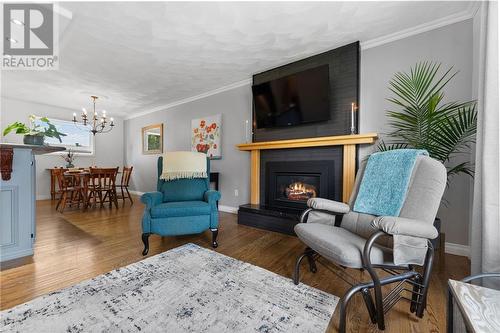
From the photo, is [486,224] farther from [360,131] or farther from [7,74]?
[7,74]

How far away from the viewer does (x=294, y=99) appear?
2.82 m

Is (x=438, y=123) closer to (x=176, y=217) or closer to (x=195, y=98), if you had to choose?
(x=176, y=217)

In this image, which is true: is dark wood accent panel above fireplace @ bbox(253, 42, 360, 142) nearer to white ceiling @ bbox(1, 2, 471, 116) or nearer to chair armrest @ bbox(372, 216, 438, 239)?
white ceiling @ bbox(1, 2, 471, 116)

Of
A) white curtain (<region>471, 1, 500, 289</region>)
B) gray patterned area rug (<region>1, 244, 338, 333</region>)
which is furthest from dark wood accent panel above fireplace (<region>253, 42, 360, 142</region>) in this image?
gray patterned area rug (<region>1, 244, 338, 333</region>)

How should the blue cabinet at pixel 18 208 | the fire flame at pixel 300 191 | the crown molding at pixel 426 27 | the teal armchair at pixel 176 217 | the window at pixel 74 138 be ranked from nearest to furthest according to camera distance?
the blue cabinet at pixel 18 208, the crown molding at pixel 426 27, the teal armchair at pixel 176 217, the fire flame at pixel 300 191, the window at pixel 74 138

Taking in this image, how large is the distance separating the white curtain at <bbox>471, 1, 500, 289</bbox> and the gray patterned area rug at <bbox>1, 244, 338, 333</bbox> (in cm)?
90

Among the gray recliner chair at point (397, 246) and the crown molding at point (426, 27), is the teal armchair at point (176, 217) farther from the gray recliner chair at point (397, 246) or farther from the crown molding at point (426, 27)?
the crown molding at point (426, 27)

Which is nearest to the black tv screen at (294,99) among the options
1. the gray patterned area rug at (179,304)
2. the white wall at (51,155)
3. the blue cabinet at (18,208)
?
the gray patterned area rug at (179,304)

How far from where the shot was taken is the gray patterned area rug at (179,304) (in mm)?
1096

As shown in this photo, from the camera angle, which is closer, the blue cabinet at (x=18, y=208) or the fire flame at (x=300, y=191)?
the blue cabinet at (x=18, y=208)

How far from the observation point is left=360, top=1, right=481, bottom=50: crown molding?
1.91m

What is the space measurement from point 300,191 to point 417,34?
2208 millimetres

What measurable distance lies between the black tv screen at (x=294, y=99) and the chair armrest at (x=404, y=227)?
5.91 ft

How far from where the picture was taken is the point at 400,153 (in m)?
1.48
